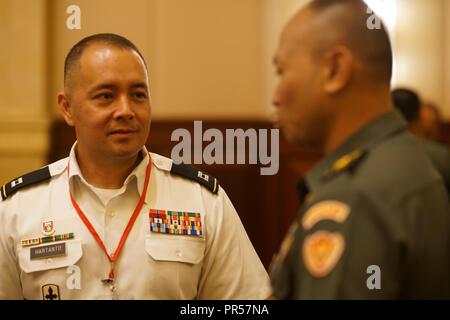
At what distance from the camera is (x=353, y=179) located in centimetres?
100

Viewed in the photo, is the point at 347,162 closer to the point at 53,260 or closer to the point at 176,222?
the point at 176,222

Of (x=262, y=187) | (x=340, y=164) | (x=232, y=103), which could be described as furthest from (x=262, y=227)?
(x=340, y=164)

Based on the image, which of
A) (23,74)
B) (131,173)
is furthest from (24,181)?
(23,74)

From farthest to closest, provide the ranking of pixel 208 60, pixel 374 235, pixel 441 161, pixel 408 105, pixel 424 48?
1. pixel 424 48
2. pixel 208 60
3. pixel 408 105
4. pixel 441 161
5. pixel 374 235

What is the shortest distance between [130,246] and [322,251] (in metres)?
0.67

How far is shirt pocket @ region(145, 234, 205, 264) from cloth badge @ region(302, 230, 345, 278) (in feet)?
1.98

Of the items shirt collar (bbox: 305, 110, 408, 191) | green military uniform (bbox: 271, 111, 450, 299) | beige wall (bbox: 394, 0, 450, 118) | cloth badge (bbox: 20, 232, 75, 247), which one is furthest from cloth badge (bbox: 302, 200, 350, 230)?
beige wall (bbox: 394, 0, 450, 118)

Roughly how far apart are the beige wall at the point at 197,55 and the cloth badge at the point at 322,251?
171 centimetres

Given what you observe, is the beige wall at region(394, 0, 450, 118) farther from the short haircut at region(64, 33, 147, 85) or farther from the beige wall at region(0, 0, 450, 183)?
the short haircut at region(64, 33, 147, 85)

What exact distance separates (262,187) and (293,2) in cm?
89

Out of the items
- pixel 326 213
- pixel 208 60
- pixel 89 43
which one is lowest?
pixel 326 213

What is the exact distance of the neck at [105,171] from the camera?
1591 millimetres

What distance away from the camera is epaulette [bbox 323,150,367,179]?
1.05 metres
